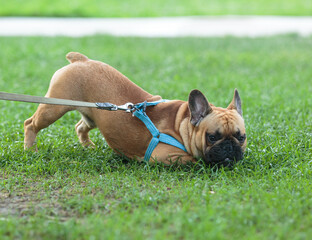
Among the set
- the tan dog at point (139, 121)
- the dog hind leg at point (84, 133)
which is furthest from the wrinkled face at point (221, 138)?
the dog hind leg at point (84, 133)

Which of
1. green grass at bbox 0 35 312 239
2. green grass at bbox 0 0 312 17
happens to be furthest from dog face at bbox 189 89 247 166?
green grass at bbox 0 0 312 17

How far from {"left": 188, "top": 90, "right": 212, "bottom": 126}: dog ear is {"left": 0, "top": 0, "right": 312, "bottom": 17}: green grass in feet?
52.7

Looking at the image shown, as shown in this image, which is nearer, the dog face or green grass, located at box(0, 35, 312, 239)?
green grass, located at box(0, 35, 312, 239)

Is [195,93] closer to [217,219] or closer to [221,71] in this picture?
[217,219]

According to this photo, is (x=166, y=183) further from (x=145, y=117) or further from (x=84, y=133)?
(x=84, y=133)

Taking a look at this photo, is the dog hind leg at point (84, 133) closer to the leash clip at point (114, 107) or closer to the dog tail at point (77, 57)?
the dog tail at point (77, 57)

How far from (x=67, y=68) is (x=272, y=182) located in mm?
2395

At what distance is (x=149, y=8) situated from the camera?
71.8ft

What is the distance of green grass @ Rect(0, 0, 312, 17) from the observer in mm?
19938

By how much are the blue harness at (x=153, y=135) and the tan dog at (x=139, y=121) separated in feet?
0.15

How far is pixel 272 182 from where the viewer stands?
4.14m

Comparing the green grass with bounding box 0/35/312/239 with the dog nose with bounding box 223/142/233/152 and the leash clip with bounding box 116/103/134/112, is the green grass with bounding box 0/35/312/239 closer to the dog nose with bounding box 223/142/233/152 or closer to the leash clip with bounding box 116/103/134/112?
the dog nose with bounding box 223/142/233/152

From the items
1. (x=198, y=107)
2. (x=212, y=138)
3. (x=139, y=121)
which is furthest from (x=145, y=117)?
(x=212, y=138)

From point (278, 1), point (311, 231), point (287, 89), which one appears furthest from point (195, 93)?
point (278, 1)
